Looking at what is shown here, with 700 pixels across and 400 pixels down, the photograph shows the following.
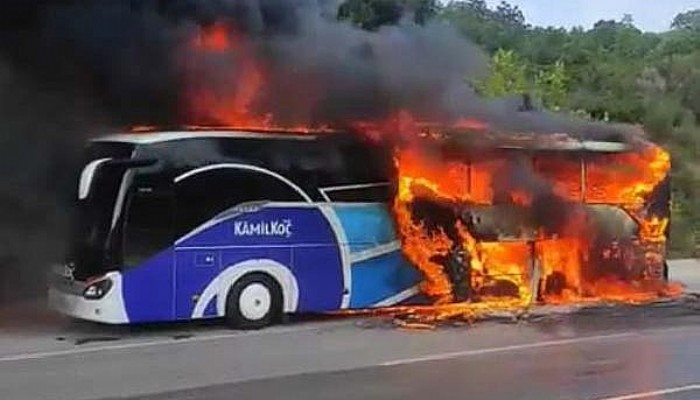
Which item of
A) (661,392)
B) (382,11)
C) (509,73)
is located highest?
(382,11)

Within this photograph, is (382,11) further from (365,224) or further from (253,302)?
(253,302)

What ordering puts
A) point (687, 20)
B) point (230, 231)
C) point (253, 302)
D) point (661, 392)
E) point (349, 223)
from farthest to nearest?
1. point (687, 20)
2. point (349, 223)
3. point (253, 302)
4. point (230, 231)
5. point (661, 392)

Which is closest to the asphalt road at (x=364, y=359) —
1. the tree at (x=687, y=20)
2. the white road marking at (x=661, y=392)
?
the white road marking at (x=661, y=392)

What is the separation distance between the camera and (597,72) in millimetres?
32875

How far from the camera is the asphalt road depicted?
10.4 m

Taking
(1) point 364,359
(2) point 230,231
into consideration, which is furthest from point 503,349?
(2) point 230,231

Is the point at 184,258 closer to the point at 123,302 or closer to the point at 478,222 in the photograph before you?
the point at 123,302

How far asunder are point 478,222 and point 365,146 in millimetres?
1730

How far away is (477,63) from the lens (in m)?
19.2

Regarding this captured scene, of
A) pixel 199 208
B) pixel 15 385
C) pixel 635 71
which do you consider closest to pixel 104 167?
pixel 199 208

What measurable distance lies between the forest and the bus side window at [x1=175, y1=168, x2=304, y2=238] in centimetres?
486

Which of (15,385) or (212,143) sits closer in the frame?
(15,385)

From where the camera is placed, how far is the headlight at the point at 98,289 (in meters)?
14.2

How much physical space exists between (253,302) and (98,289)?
6.10 feet
